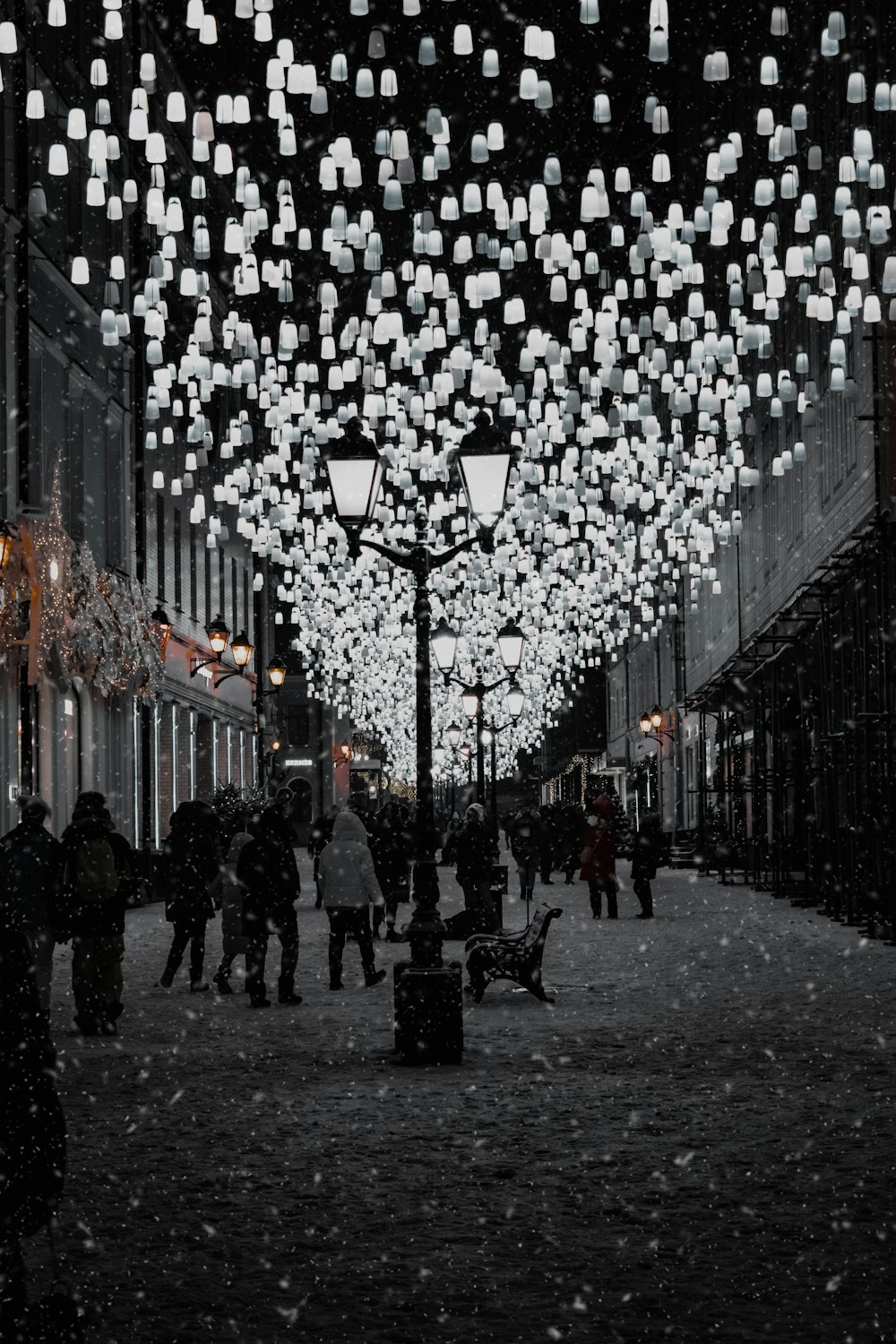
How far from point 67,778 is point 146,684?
4780 millimetres

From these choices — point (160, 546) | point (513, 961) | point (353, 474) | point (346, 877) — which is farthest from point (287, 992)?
→ point (160, 546)

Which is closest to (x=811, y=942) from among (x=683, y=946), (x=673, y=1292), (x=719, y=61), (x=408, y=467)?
(x=683, y=946)

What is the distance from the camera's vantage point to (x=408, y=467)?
23.5m

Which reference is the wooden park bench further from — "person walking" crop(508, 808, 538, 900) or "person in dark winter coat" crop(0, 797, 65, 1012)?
"person walking" crop(508, 808, 538, 900)

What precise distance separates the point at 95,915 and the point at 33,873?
1682mm

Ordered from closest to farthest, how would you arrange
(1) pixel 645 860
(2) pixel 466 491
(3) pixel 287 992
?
(2) pixel 466 491, (3) pixel 287 992, (1) pixel 645 860

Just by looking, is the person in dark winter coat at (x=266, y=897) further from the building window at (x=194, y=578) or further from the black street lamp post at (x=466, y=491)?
the building window at (x=194, y=578)

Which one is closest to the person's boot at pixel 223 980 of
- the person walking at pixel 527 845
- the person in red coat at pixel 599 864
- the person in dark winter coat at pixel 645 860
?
the person in red coat at pixel 599 864

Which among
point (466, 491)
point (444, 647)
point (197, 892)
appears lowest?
point (197, 892)

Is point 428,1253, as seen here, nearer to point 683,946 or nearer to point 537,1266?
point 537,1266

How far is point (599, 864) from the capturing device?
27.6 m

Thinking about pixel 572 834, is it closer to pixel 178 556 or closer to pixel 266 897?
pixel 178 556

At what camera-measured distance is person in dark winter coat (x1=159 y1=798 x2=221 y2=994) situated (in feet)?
53.1

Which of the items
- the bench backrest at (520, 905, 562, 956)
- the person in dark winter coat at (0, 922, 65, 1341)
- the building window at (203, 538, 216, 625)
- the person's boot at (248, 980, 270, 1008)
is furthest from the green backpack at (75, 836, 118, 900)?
the building window at (203, 538, 216, 625)
